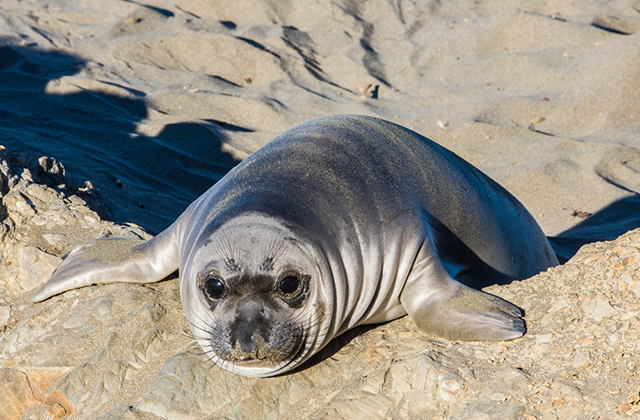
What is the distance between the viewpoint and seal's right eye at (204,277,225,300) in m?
2.62

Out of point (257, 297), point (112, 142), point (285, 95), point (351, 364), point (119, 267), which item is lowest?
point (112, 142)

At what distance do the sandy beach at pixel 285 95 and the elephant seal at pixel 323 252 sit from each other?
58 cm

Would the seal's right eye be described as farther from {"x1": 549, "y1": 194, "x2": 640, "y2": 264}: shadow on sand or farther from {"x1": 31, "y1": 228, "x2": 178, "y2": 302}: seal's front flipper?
{"x1": 549, "y1": 194, "x2": 640, "y2": 264}: shadow on sand

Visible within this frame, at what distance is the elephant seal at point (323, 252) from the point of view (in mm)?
2611

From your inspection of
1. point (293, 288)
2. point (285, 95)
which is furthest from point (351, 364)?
point (285, 95)

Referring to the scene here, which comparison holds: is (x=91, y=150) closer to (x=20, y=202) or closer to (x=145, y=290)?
(x=20, y=202)

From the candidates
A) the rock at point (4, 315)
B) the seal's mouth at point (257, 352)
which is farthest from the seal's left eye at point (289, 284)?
the rock at point (4, 315)

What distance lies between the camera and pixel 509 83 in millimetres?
7324

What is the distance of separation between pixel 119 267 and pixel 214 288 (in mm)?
991

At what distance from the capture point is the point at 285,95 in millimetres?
7230

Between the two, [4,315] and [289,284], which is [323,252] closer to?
[289,284]

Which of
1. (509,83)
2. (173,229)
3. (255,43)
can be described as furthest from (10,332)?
(509,83)

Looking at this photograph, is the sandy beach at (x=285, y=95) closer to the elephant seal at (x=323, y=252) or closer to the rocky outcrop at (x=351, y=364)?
the rocky outcrop at (x=351, y=364)

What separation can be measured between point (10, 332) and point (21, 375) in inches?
15.1
